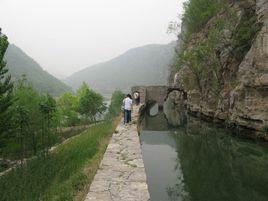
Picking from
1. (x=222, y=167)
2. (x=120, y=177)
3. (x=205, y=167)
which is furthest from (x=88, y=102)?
(x=120, y=177)

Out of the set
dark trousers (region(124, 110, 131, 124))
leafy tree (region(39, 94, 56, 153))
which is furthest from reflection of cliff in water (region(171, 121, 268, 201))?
leafy tree (region(39, 94, 56, 153))

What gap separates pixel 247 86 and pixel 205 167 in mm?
11846

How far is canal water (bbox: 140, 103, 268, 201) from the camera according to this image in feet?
41.2

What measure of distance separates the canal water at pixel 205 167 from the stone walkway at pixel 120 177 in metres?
1.93

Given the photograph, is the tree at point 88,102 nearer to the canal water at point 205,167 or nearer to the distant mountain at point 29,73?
the canal water at point 205,167

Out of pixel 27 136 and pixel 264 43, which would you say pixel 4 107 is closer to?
pixel 27 136

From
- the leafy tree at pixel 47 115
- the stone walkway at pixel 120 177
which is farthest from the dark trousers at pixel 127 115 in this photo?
the leafy tree at pixel 47 115

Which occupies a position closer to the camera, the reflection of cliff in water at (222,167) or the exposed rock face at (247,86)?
the reflection of cliff in water at (222,167)

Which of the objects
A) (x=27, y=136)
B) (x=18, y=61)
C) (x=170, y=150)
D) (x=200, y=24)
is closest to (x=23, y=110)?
(x=27, y=136)

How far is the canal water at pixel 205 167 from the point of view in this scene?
12.6m

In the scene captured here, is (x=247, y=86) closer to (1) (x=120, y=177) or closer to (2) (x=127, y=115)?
(2) (x=127, y=115)

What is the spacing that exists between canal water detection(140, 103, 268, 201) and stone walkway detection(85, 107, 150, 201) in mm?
1930

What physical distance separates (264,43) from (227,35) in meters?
9.01

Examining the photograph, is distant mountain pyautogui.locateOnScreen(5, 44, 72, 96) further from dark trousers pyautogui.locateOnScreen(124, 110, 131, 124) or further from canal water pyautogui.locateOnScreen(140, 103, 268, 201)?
dark trousers pyautogui.locateOnScreen(124, 110, 131, 124)
